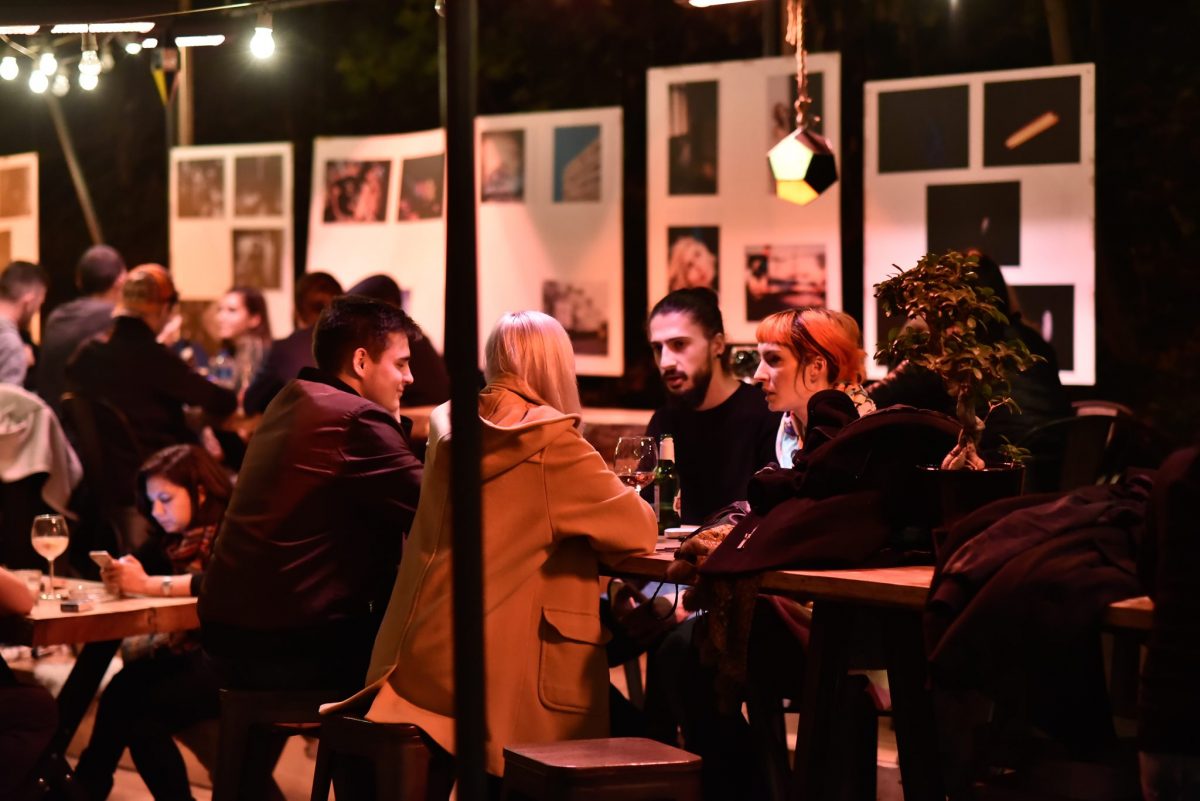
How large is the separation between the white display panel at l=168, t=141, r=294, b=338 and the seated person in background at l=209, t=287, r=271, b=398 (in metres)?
0.63

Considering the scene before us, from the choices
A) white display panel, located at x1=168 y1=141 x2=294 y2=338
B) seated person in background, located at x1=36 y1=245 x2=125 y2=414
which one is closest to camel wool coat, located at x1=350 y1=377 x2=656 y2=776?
seated person in background, located at x1=36 y1=245 x2=125 y2=414

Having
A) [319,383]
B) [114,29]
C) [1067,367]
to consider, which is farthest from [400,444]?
[1067,367]

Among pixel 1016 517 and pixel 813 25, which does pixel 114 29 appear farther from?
pixel 1016 517

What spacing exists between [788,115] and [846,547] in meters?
3.73

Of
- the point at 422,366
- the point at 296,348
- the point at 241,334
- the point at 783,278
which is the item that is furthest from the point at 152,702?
the point at 241,334

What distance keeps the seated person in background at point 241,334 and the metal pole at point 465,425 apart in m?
6.17

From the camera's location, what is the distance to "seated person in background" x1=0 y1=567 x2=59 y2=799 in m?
3.77

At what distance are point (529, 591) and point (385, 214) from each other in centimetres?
467

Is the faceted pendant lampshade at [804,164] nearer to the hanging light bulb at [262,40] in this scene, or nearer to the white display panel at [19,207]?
the hanging light bulb at [262,40]

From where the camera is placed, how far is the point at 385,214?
306 inches

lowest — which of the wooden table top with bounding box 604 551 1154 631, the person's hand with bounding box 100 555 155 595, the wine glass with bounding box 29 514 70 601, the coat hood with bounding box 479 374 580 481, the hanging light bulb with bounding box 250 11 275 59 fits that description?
the person's hand with bounding box 100 555 155 595

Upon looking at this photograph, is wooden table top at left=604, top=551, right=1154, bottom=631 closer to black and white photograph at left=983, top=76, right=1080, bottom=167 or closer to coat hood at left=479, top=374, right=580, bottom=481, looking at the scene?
coat hood at left=479, top=374, right=580, bottom=481

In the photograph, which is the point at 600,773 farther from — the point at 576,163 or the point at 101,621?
the point at 576,163

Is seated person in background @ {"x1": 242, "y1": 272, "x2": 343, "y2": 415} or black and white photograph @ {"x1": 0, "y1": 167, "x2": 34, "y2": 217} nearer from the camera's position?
seated person in background @ {"x1": 242, "y1": 272, "x2": 343, "y2": 415}
